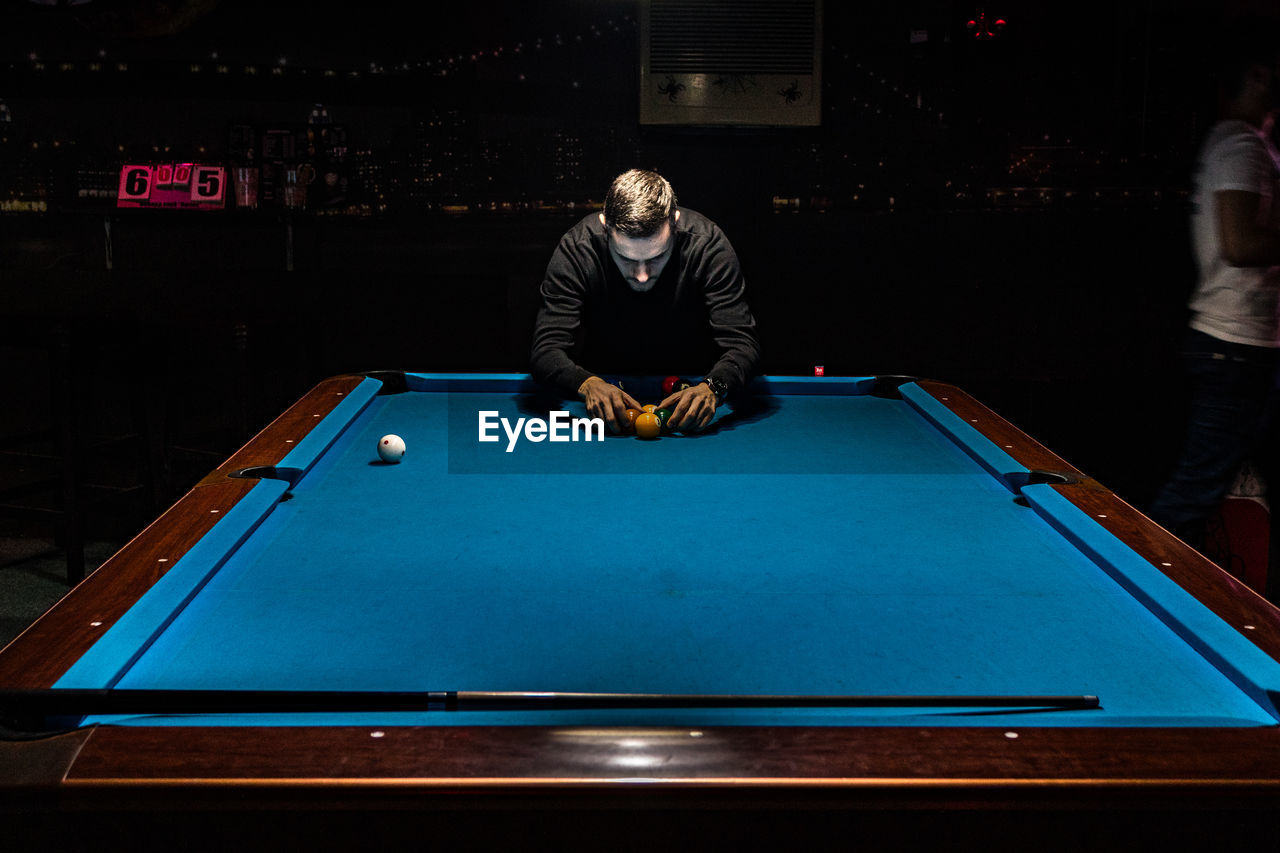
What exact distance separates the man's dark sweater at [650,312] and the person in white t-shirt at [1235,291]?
113cm

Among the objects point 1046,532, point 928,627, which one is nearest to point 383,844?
point 928,627

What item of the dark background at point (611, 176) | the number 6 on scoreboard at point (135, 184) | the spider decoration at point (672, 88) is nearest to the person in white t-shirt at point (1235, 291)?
the dark background at point (611, 176)

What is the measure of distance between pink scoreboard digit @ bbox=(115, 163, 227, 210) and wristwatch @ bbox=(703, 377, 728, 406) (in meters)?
3.33

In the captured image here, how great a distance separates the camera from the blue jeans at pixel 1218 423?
2516 millimetres

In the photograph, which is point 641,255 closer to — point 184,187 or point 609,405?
point 609,405

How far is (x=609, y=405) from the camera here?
2490mm

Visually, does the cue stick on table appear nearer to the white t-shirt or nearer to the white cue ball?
the white cue ball

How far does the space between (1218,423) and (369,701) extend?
2.28 metres

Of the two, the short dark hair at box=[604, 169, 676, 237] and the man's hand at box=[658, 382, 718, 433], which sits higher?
the short dark hair at box=[604, 169, 676, 237]

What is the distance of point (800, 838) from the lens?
934 millimetres

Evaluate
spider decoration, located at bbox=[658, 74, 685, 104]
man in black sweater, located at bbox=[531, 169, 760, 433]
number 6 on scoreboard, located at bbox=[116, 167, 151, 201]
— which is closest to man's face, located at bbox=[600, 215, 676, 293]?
man in black sweater, located at bbox=[531, 169, 760, 433]

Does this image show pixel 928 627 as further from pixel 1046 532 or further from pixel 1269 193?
pixel 1269 193

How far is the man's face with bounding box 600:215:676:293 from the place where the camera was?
288 cm

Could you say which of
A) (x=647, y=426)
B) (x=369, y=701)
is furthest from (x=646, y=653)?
(x=647, y=426)
